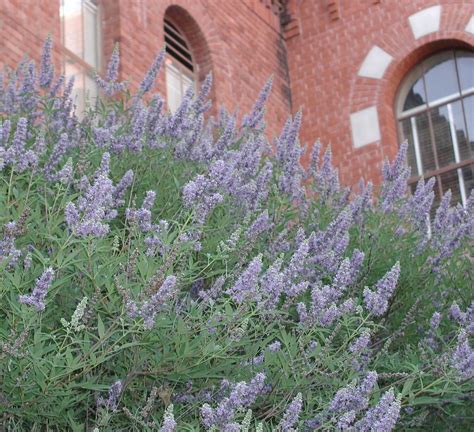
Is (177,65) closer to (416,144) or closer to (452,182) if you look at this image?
(416,144)

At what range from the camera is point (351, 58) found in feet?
41.6

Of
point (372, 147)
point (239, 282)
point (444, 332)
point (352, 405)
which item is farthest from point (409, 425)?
point (372, 147)

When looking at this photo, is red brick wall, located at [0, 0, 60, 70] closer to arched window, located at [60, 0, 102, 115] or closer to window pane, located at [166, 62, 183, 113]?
arched window, located at [60, 0, 102, 115]

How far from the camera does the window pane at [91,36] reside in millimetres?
10219

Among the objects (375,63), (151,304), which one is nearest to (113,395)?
(151,304)

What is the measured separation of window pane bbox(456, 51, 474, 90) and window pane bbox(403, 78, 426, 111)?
512 millimetres

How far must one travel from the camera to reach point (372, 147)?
12.1 m

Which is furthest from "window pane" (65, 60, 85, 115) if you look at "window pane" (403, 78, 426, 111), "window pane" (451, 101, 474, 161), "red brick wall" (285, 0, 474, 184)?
"window pane" (451, 101, 474, 161)

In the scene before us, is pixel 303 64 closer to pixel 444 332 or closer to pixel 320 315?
pixel 444 332

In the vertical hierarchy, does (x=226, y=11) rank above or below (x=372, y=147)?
above

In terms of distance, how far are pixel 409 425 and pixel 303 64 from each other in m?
8.57

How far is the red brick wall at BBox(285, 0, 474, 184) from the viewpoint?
1210 cm

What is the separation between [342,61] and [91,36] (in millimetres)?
3693

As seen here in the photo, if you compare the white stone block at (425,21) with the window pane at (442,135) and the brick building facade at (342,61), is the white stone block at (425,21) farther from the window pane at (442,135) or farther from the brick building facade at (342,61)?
the window pane at (442,135)
